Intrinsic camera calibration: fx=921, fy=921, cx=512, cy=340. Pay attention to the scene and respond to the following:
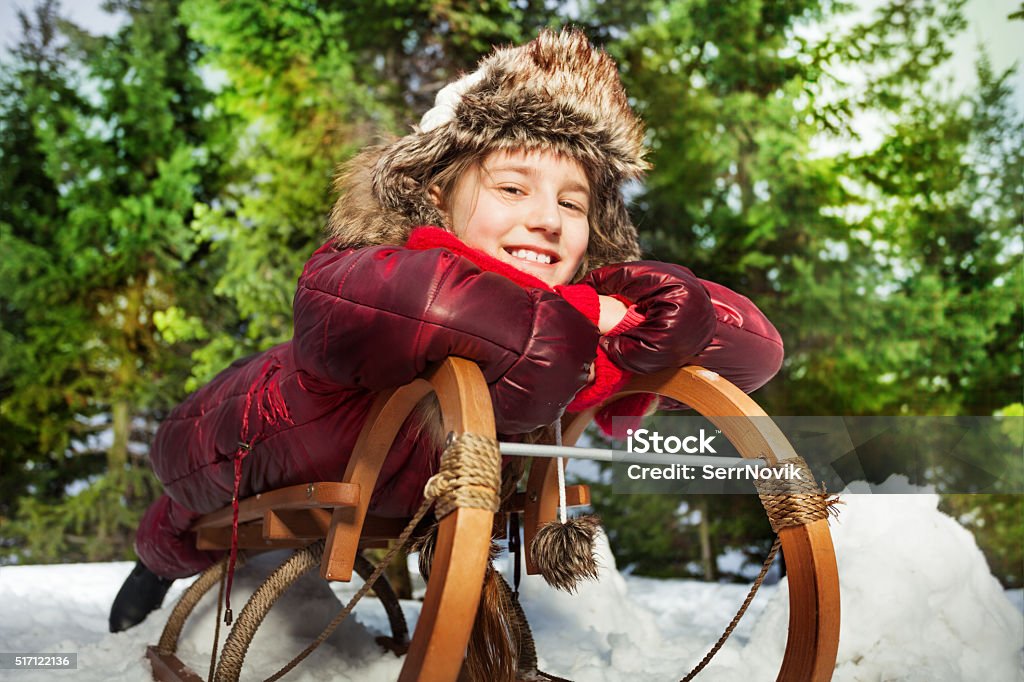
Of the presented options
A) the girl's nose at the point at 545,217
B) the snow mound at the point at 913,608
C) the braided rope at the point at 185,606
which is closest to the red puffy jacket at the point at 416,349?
the girl's nose at the point at 545,217

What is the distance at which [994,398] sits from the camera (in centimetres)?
328

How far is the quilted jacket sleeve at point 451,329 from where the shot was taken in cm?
92

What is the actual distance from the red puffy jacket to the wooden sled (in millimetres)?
43

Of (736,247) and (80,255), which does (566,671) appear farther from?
(80,255)

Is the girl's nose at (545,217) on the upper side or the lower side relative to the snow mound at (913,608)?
upper

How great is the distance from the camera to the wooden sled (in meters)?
0.79

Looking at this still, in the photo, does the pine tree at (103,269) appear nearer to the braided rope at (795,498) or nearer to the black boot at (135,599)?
the black boot at (135,599)

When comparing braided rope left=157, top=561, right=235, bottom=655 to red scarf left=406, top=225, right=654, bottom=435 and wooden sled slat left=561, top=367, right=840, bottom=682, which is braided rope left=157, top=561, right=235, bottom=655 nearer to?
red scarf left=406, top=225, right=654, bottom=435

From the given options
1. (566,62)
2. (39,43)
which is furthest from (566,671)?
(39,43)

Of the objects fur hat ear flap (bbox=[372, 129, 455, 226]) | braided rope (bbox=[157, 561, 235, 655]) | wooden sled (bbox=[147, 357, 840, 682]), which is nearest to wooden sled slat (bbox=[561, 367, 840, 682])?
wooden sled (bbox=[147, 357, 840, 682])

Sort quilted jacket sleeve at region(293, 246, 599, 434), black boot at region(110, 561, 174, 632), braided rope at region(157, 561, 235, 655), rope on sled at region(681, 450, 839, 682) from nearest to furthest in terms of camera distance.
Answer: quilted jacket sleeve at region(293, 246, 599, 434) < rope on sled at region(681, 450, 839, 682) < braided rope at region(157, 561, 235, 655) < black boot at region(110, 561, 174, 632)

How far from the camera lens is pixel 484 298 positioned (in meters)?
0.92

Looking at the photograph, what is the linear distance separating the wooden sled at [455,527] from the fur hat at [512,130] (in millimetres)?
337

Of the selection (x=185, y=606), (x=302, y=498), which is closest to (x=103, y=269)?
(x=185, y=606)
